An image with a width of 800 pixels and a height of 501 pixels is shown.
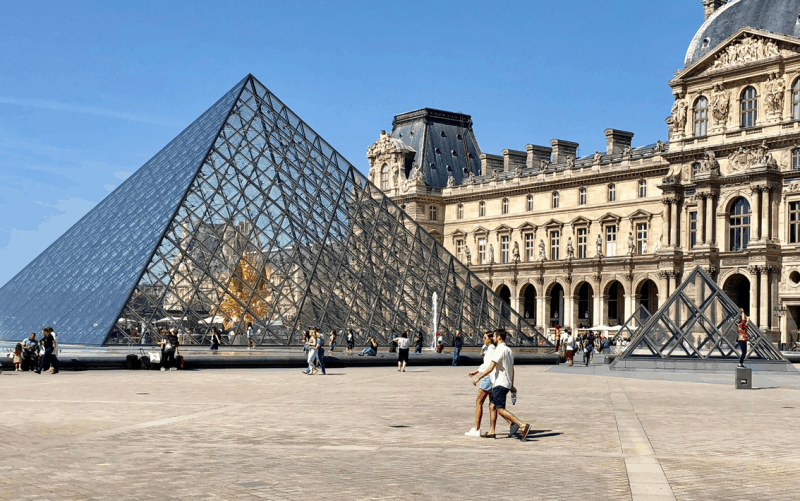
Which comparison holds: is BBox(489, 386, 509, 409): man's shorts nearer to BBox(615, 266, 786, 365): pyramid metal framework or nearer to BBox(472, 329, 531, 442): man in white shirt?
BBox(472, 329, 531, 442): man in white shirt

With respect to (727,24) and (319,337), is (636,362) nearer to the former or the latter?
(319,337)

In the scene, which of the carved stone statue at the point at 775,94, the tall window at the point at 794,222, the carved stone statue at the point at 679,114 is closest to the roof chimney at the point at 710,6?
the carved stone statue at the point at 679,114

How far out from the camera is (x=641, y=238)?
67.4 m

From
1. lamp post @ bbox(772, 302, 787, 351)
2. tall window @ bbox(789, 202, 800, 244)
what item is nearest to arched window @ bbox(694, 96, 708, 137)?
tall window @ bbox(789, 202, 800, 244)

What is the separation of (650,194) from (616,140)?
7.41 metres

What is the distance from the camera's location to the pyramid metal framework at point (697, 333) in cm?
3034

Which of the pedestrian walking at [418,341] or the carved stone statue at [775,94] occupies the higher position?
the carved stone statue at [775,94]

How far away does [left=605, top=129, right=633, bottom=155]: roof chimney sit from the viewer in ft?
237

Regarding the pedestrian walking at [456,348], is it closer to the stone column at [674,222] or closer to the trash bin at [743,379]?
the trash bin at [743,379]

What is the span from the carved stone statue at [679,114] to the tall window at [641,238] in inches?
318

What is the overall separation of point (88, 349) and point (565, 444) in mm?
20045

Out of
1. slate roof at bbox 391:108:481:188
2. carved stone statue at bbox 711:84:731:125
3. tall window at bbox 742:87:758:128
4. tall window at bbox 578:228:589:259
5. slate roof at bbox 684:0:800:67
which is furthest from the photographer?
slate roof at bbox 391:108:481:188

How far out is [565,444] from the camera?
1117 cm

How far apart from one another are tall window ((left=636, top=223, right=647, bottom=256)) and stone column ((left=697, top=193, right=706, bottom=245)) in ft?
26.7
